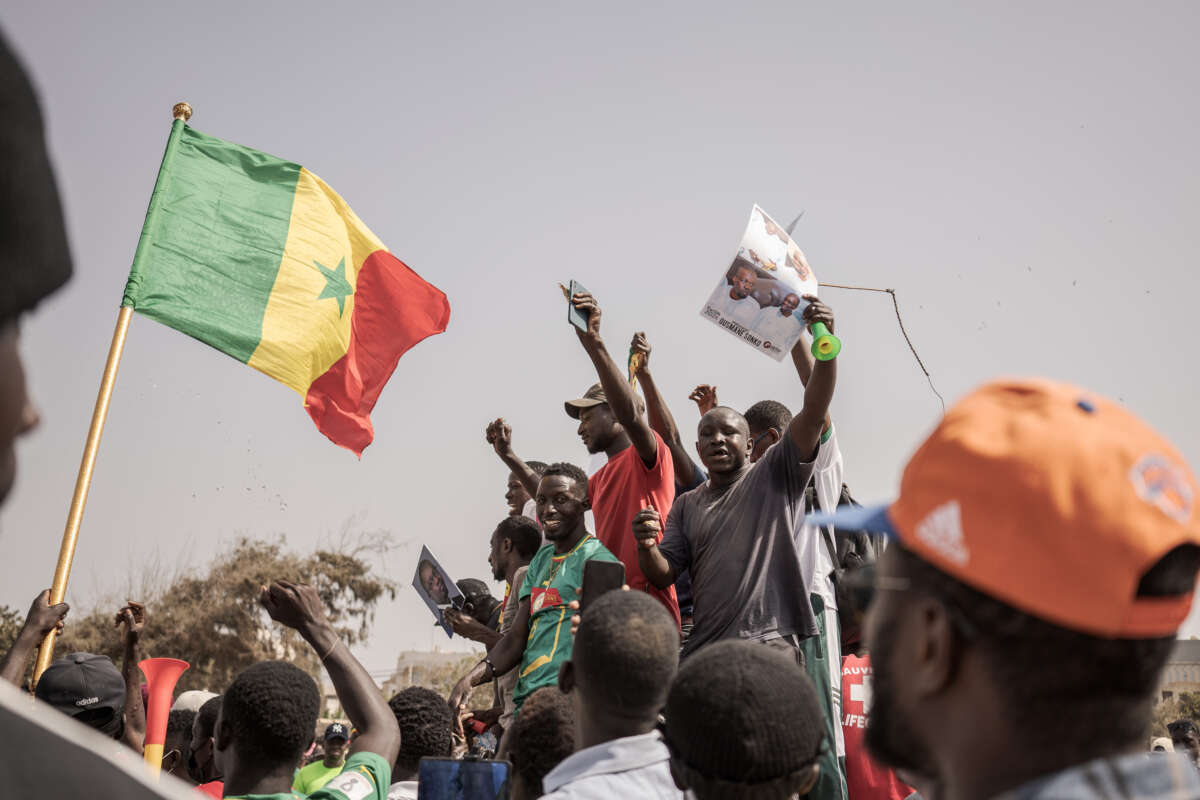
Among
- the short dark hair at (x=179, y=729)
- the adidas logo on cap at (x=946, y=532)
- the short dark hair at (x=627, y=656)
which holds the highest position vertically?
the adidas logo on cap at (x=946, y=532)

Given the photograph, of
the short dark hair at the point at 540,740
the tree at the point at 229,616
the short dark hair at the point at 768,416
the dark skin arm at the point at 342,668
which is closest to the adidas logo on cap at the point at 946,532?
the dark skin arm at the point at 342,668

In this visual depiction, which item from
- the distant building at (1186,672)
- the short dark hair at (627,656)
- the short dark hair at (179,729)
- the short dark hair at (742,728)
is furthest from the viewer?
the distant building at (1186,672)

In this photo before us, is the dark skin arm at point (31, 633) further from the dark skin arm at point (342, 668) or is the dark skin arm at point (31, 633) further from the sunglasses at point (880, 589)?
the sunglasses at point (880, 589)

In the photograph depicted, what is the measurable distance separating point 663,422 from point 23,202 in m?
5.31

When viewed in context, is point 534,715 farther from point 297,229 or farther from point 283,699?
point 297,229

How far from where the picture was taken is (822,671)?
4.70m

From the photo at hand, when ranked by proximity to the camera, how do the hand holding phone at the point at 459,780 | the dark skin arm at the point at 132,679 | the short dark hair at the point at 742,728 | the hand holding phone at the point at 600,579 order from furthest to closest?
the dark skin arm at the point at 132,679, the hand holding phone at the point at 600,579, the hand holding phone at the point at 459,780, the short dark hair at the point at 742,728

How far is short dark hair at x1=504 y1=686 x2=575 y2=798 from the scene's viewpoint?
351 centimetres

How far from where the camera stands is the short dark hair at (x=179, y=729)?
233 inches

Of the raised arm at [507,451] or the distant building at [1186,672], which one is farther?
the distant building at [1186,672]

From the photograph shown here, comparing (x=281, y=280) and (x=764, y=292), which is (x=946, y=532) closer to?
(x=764, y=292)

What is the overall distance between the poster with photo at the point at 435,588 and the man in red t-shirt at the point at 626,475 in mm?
1268

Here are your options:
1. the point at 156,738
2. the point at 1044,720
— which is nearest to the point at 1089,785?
the point at 1044,720

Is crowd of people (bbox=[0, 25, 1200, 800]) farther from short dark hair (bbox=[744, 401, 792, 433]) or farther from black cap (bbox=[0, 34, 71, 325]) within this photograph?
short dark hair (bbox=[744, 401, 792, 433])
